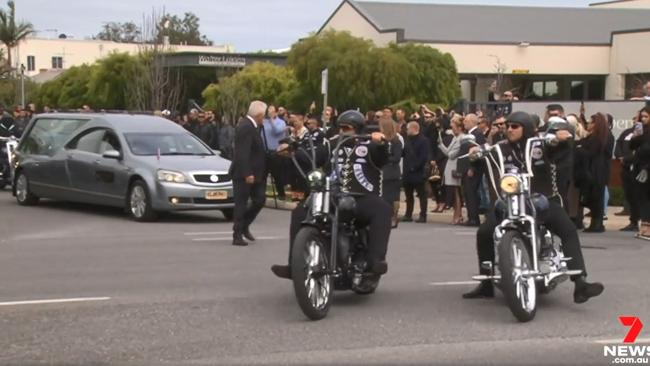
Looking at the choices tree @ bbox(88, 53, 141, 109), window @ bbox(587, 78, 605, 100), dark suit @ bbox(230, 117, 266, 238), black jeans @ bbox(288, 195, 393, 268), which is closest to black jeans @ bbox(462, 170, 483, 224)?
dark suit @ bbox(230, 117, 266, 238)

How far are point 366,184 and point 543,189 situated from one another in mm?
1524

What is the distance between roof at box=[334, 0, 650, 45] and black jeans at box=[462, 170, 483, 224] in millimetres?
46690

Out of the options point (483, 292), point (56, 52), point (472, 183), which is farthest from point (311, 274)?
point (56, 52)

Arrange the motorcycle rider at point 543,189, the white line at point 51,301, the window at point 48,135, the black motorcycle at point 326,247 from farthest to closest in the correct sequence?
the window at point 48,135, the white line at point 51,301, the motorcycle rider at point 543,189, the black motorcycle at point 326,247

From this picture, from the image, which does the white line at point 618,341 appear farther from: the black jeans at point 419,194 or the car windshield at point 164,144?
the car windshield at point 164,144

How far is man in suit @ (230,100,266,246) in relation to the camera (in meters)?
13.2

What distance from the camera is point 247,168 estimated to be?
43.2 ft

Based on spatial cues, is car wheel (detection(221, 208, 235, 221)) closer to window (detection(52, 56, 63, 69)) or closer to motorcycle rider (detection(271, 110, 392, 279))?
motorcycle rider (detection(271, 110, 392, 279))

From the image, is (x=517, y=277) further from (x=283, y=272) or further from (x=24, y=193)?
(x=24, y=193)

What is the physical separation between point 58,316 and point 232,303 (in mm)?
1493

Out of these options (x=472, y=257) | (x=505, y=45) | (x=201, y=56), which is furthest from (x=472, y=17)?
(x=472, y=257)

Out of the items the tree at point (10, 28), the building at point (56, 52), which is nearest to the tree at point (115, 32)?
the building at point (56, 52)

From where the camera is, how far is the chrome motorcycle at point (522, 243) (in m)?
8.26

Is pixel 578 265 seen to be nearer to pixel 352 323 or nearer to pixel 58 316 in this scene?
pixel 352 323
